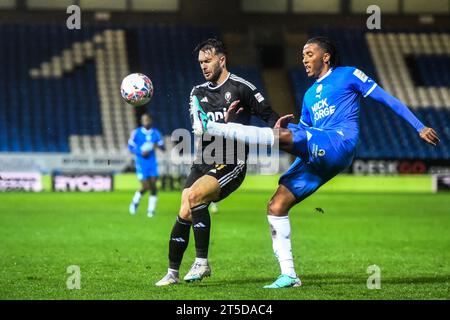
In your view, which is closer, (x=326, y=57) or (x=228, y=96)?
(x=326, y=57)

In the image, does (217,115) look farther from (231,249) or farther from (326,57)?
(231,249)

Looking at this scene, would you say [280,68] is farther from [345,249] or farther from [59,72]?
[345,249]

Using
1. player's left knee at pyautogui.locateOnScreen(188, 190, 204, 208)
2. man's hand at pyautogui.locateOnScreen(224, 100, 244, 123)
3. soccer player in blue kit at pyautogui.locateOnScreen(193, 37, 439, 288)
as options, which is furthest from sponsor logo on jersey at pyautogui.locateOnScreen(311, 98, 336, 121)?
player's left knee at pyautogui.locateOnScreen(188, 190, 204, 208)

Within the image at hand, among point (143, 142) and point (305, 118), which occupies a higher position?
point (305, 118)

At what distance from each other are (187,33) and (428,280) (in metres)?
26.1

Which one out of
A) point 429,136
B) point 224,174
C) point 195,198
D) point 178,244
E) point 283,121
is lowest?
point 178,244

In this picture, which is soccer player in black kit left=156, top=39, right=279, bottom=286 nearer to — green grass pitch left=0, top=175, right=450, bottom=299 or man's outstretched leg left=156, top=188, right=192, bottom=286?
man's outstretched leg left=156, top=188, right=192, bottom=286

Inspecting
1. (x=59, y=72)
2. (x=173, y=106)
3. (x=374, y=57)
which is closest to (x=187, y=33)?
(x=173, y=106)

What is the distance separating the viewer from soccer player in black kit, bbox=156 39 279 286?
7988 mm

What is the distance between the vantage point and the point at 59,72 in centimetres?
3219

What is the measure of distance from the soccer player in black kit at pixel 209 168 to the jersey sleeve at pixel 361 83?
0.79 meters

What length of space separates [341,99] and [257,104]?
0.83 metres

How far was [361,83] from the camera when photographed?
7734 mm

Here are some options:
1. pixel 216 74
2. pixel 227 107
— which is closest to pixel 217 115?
pixel 227 107
